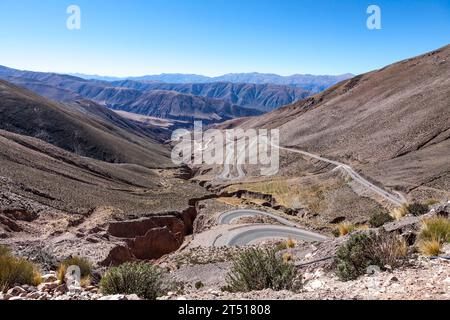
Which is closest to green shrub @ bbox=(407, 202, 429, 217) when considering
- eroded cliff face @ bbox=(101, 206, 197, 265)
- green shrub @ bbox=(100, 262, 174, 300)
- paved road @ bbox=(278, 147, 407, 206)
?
green shrub @ bbox=(100, 262, 174, 300)

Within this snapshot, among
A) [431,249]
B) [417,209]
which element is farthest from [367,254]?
[417,209]

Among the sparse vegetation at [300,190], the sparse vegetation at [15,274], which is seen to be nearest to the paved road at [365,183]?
the sparse vegetation at [300,190]

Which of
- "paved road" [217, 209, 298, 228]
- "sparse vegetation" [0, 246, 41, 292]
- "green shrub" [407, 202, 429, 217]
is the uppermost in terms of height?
"sparse vegetation" [0, 246, 41, 292]

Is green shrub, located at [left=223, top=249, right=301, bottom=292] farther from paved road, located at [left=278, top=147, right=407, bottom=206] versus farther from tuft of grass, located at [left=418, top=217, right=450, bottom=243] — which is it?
paved road, located at [left=278, top=147, right=407, bottom=206]

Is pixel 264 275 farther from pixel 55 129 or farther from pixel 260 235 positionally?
pixel 55 129

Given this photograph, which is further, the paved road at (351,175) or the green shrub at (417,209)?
the paved road at (351,175)

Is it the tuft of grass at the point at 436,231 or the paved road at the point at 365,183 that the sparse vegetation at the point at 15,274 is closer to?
the tuft of grass at the point at 436,231
